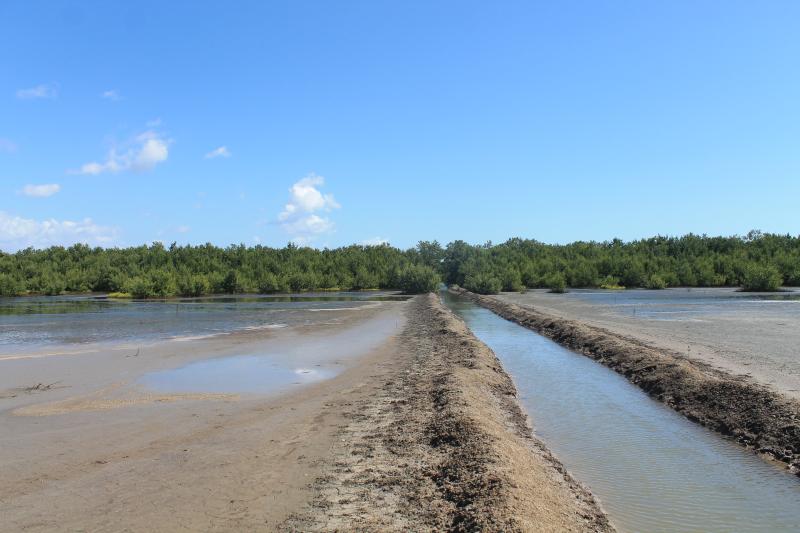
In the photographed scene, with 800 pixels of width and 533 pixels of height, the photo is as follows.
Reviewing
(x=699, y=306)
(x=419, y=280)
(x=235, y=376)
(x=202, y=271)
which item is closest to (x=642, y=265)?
(x=419, y=280)

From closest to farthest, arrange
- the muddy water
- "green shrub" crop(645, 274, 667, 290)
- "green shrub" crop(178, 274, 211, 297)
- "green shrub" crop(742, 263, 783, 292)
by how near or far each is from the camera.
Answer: the muddy water → "green shrub" crop(742, 263, 783, 292) → "green shrub" crop(178, 274, 211, 297) → "green shrub" crop(645, 274, 667, 290)

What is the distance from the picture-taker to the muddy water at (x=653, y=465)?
289 inches

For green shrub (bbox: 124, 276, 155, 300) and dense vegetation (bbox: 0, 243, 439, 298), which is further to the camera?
dense vegetation (bbox: 0, 243, 439, 298)

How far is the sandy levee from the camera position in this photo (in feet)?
21.3

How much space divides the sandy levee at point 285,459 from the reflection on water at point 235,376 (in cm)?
66

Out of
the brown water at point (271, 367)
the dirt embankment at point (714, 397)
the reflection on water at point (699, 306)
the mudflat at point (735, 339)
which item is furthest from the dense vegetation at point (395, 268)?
the dirt embankment at point (714, 397)

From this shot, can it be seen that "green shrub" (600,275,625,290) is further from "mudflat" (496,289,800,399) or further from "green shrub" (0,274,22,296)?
"green shrub" (0,274,22,296)

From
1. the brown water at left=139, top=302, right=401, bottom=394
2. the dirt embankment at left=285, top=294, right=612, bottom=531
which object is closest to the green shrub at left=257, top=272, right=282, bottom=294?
the brown water at left=139, top=302, right=401, bottom=394

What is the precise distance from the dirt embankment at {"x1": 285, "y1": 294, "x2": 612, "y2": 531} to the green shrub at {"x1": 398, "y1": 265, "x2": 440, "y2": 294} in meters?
71.6

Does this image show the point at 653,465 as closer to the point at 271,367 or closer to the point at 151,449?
the point at 151,449

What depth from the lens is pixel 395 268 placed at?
10131 cm

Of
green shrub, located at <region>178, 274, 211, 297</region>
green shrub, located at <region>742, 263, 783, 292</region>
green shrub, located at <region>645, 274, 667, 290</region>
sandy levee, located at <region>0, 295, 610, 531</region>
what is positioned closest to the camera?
sandy levee, located at <region>0, 295, 610, 531</region>

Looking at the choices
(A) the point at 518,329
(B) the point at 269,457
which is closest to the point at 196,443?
(B) the point at 269,457

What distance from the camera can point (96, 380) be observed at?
15750mm
